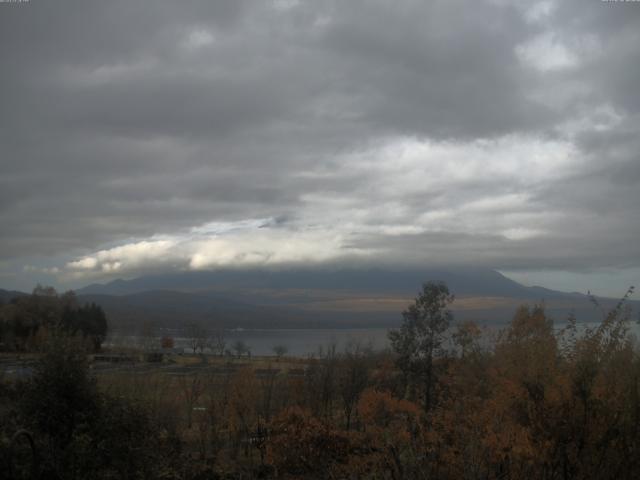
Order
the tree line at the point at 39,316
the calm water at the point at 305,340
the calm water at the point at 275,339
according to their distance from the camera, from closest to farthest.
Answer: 1. the calm water at the point at 305,340
2. the tree line at the point at 39,316
3. the calm water at the point at 275,339

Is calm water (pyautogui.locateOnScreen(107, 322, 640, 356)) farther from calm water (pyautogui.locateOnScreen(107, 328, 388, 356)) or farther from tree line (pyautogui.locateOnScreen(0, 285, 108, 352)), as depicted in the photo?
tree line (pyautogui.locateOnScreen(0, 285, 108, 352))

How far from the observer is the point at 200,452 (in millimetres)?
19344

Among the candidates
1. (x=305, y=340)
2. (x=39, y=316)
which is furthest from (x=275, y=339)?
(x=39, y=316)

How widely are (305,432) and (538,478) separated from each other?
5.10 meters

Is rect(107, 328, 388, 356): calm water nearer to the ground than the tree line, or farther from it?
nearer to the ground

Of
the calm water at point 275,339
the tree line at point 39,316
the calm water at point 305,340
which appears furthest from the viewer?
the calm water at point 275,339

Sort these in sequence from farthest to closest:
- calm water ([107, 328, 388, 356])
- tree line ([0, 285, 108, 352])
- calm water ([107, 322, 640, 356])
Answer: calm water ([107, 328, 388, 356]), tree line ([0, 285, 108, 352]), calm water ([107, 322, 640, 356])

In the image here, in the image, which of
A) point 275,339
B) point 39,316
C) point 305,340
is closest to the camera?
point 39,316

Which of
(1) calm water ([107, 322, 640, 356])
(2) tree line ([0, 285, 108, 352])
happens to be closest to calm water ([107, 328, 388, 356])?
(1) calm water ([107, 322, 640, 356])

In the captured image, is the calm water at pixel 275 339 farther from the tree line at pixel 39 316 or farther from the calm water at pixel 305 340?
the tree line at pixel 39 316

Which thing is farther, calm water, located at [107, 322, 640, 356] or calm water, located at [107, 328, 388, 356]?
calm water, located at [107, 328, 388, 356]

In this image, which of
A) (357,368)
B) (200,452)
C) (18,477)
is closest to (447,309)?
(357,368)

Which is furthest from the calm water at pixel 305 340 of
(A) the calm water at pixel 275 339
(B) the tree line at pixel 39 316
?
(B) the tree line at pixel 39 316

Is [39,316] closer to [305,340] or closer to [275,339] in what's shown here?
[305,340]
